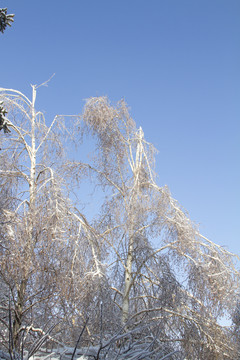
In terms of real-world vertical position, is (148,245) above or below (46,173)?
below

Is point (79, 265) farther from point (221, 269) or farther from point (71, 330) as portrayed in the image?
point (221, 269)

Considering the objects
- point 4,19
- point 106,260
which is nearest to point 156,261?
point 106,260

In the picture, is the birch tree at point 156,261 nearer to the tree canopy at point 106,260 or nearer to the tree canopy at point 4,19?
the tree canopy at point 106,260

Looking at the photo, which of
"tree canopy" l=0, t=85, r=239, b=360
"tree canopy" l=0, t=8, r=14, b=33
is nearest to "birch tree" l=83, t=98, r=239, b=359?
"tree canopy" l=0, t=85, r=239, b=360

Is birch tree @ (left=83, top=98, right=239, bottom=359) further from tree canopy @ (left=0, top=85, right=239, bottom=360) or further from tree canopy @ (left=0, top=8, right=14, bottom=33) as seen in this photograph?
tree canopy @ (left=0, top=8, right=14, bottom=33)

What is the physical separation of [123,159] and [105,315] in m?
4.33

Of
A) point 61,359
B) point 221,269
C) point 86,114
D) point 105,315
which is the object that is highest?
point 86,114

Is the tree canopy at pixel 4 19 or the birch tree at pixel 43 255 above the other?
the tree canopy at pixel 4 19

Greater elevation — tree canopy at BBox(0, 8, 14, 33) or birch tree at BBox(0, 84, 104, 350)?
tree canopy at BBox(0, 8, 14, 33)

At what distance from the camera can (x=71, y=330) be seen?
6.82 metres

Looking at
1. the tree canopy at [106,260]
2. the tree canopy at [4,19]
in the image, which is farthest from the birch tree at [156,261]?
the tree canopy at [4,19]

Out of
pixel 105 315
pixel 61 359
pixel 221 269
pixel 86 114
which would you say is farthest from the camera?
pixel 86 114

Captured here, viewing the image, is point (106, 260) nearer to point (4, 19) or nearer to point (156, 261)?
point (156, 261)

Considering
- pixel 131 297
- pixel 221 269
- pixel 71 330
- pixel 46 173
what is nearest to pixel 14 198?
pixel 46 173
